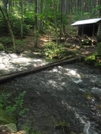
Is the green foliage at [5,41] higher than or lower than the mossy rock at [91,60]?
higher

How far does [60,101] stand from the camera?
5500mm

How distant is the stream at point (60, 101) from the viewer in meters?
4.06

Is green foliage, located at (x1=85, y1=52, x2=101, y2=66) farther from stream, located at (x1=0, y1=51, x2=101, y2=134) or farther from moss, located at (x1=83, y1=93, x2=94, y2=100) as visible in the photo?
moss, located at (x1=83, y1=93, x2=94, y2=100)

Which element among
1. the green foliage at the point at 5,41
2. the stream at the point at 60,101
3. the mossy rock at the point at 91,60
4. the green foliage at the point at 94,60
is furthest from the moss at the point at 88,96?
the green foliage at the point at 5,41

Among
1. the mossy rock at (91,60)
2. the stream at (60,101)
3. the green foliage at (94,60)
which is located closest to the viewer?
the stream at (60,101)

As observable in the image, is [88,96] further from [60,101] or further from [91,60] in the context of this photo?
[91,60]

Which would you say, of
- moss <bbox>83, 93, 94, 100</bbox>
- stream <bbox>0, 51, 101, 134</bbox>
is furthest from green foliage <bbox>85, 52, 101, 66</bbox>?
moss <bbox>83, 93, 94, 100</bbox>

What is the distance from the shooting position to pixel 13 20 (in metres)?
18.3

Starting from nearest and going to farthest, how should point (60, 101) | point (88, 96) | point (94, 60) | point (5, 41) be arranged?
point (60, 101), point (88, 96), point (94, 60), point (5, 41)

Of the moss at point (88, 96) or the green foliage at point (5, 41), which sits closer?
the moss at point (88, 96)

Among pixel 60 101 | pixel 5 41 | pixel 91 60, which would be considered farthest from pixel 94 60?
pixel 5 41

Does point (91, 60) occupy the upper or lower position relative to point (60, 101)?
upper

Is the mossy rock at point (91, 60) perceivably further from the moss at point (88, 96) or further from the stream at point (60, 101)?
the moss at point (88, 96)

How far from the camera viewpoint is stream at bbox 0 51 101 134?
406 cm
